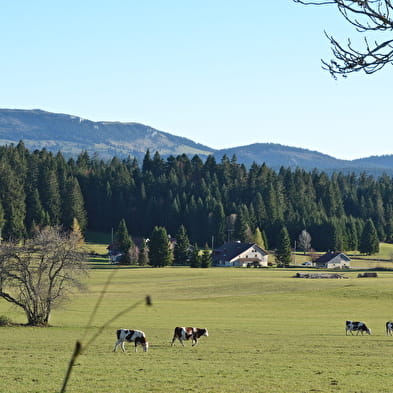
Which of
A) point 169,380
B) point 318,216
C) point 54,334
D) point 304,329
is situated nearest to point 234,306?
point 304,329

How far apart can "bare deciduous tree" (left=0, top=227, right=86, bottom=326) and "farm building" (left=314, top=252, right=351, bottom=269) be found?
9355cm

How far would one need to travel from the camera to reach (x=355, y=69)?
8.89m

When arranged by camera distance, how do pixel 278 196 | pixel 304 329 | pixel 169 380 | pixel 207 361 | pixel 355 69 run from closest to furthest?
pixel 355 69, pixel 169 380, pixel 207 361, pixel 304 329, pixel 278 196

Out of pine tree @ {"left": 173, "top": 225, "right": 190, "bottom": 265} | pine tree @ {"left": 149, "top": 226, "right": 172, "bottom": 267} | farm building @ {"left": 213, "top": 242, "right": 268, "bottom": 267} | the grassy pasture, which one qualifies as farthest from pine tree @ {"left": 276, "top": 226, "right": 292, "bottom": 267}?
the grassy pasture

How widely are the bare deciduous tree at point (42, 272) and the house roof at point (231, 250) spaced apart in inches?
3741

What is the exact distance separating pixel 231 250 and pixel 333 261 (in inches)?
802

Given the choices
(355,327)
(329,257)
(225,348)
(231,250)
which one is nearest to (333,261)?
(329,257)

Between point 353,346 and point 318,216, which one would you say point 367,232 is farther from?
point 353,346

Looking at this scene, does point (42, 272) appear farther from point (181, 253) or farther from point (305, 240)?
point (305, 240)

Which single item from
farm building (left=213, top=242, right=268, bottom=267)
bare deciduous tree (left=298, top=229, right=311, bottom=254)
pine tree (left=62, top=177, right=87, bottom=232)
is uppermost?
pine tree (left=62, top=177, right=87, bottom=232)

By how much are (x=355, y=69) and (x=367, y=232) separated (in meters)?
145

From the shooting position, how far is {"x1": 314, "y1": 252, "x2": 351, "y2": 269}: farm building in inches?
5187

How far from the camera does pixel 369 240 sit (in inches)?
5891

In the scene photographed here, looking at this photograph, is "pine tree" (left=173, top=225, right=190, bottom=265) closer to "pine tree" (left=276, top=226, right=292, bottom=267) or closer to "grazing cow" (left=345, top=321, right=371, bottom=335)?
"pine tree" (left=276, top=226, right=292, bottom=267)
